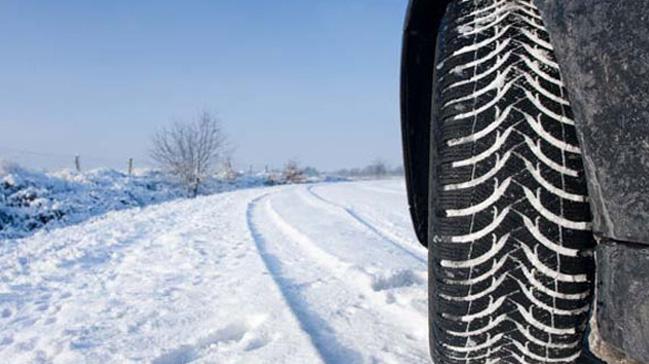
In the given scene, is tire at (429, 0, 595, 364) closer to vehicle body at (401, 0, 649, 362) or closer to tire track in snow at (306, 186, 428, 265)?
vehicle body at (401, 0, 649, 362)

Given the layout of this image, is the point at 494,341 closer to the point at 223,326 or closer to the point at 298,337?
the point at 298,337

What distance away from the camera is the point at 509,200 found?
33.7 inches

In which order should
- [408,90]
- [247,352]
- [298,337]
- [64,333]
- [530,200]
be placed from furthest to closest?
[64,333], [298,337], [247,352], [408,90], [530,200]

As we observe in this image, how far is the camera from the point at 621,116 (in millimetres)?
631

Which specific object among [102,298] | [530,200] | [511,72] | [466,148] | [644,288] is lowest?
[102,298]

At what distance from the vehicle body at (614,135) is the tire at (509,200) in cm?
11

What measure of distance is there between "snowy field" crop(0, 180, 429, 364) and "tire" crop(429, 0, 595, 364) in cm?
55

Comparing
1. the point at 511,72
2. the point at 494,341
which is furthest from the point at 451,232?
the point at 511,72

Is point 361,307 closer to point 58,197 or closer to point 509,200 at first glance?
point 509,200

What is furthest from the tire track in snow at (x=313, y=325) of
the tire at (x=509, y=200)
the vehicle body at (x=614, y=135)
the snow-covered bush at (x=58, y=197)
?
the snow-covered bush at (x=58, y=197)

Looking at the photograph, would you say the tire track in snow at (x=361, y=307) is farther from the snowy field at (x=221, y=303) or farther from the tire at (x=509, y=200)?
the tire at (x=509, y=200)

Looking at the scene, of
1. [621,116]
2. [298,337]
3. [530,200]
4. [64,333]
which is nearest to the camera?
[621,116]

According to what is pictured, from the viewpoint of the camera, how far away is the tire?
839 mm

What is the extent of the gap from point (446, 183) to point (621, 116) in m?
0.35
